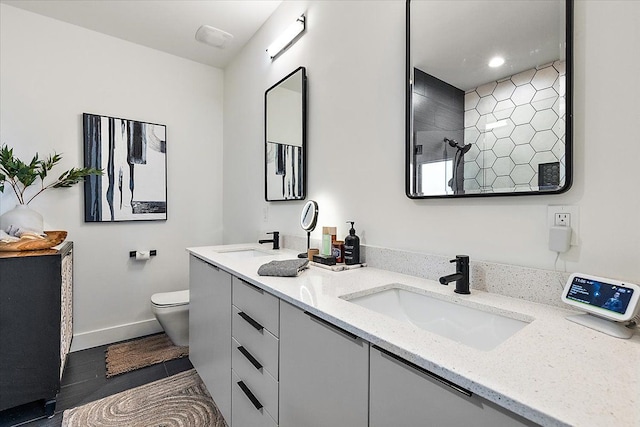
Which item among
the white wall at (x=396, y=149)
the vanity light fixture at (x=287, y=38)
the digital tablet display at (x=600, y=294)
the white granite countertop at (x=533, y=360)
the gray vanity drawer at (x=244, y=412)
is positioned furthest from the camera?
the vanity light fixture at (x=287, y=38)

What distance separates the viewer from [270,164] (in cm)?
236

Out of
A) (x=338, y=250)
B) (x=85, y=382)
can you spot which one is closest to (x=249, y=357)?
(x=338, y=250)

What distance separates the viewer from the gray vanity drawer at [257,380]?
43.1 inches

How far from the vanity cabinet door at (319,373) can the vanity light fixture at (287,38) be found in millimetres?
1827

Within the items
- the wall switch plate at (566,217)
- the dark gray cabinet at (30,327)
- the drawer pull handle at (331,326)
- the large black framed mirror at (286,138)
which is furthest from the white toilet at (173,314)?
the wall switch plate at (566,217)

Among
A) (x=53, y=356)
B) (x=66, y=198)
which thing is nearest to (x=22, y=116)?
(x=66, y=198)

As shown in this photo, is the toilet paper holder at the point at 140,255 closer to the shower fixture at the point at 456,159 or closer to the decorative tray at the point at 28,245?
the decorative tray at the point at 28,245

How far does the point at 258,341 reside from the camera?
1212 millimetres

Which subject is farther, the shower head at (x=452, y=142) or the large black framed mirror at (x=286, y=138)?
the large black framed mirror at (x=286, y=138)

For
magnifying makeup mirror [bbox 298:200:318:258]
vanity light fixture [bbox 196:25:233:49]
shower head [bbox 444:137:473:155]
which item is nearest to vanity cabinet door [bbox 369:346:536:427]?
shower head [bbox 444:137:473:155]

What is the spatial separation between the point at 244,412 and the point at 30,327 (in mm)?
1310

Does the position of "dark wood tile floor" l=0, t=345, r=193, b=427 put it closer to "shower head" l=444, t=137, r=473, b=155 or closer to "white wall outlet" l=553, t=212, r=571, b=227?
"shower head" l=444, t=137, r=473, b=155

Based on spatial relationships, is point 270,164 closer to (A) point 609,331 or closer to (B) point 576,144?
(B) point 576,144

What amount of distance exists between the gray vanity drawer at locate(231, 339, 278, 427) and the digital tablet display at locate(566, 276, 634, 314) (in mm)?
967
